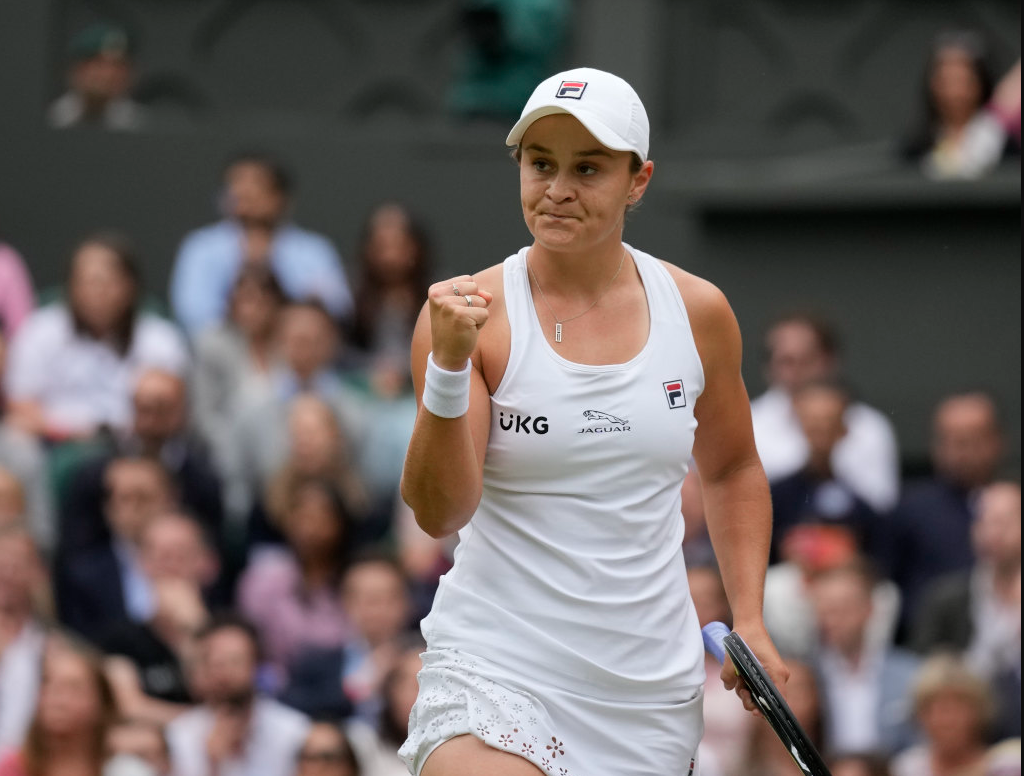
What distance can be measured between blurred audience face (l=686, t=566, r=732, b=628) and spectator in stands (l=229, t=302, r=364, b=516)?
6.34 feet

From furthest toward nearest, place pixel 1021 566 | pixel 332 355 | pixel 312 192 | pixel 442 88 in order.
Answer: pixel 442 88, pixel 312 192, pixel 332 355, pixel 1021 566

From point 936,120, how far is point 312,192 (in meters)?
3.42

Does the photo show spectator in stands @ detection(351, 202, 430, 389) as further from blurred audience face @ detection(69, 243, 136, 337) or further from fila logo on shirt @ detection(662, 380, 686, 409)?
fila logo on shirt @ detection(662, 380, 686, 409)

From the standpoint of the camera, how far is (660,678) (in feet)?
12.4

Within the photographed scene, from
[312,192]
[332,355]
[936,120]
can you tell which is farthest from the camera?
[312,192]

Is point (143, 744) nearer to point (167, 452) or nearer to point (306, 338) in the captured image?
point (167, 452)

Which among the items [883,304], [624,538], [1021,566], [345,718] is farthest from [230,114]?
[624,538]

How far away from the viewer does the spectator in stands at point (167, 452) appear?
8.08 metres

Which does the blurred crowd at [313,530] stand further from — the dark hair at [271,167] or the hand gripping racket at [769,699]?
the hand gripping racket at [769,699]

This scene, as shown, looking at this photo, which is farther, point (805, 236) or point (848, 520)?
point (805, 236)

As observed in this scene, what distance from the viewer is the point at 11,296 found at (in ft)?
30.3

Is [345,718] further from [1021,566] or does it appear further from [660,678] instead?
[660,678]

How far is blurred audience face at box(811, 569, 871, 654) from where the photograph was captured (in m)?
7.20

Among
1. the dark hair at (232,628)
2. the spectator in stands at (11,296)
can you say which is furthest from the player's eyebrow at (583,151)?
the spectator in stands at (11,296)
